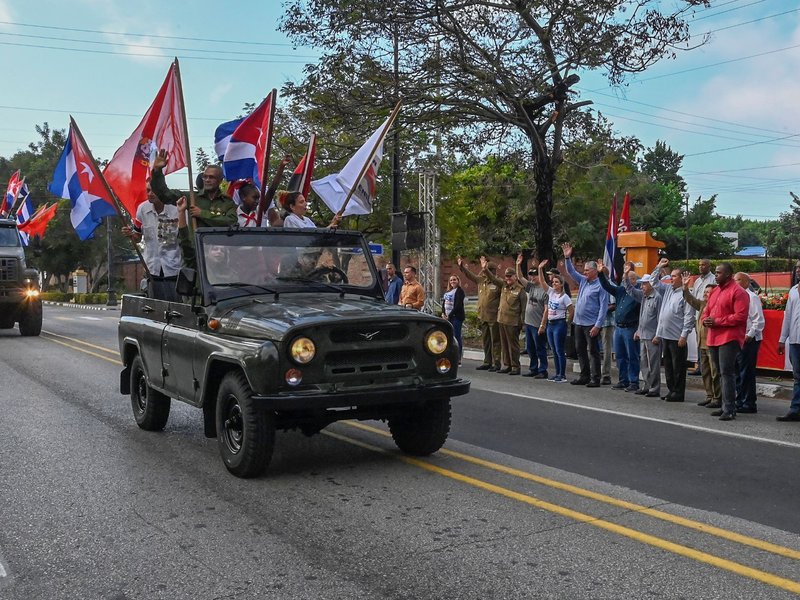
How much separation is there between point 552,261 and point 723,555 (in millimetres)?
14529

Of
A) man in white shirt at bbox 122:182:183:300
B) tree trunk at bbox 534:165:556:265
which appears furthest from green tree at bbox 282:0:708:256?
man in white shirt at bbox 122:182:183:300

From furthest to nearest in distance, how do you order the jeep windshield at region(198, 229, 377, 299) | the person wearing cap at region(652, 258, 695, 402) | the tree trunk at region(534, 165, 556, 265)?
the tree trunk at region(534, 165, 556, 265)
the person wearing cap at region(652, 258, 695, 402)
the jeep windshield at region(198, 229, 377, 299)

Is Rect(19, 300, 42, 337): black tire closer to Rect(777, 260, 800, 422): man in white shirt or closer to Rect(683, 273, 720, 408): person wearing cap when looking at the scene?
Rect(683, 273, 720, 408): person wearing cap

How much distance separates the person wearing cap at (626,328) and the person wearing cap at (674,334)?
84 cm

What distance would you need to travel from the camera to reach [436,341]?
6656 mm

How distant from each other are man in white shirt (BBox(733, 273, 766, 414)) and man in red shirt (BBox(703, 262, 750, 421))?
312 millimetres

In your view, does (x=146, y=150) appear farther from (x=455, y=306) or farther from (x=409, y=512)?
(x=455, y=306)

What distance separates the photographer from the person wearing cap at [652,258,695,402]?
11.3 metres

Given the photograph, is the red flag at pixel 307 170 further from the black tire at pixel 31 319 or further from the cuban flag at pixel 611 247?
the black tire at pixel 31 319

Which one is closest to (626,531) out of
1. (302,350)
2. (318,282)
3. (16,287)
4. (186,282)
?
(302,350)

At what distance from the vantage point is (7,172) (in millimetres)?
88312

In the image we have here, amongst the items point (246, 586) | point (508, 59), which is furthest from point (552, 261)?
point (246, 586)

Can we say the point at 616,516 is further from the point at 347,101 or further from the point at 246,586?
the point at 347,101

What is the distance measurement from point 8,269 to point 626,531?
20498mm
